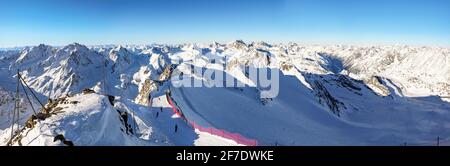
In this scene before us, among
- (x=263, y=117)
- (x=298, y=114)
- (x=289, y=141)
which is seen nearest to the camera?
(x=289, y=141)

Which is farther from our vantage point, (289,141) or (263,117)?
(263,117)

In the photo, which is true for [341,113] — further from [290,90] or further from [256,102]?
A: [256,102]
